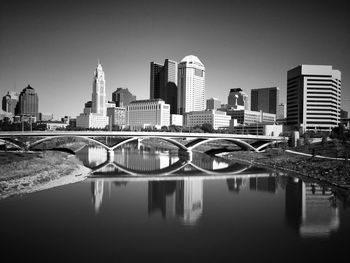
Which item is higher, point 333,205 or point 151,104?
point 151,104

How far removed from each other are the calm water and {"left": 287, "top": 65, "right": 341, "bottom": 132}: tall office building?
86746 millimetres

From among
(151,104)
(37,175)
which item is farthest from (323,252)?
(151,104)

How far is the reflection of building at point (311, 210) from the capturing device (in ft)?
70.1

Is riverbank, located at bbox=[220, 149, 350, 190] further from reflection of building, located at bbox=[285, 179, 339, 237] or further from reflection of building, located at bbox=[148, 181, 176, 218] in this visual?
reflection of building, located at bbox=[148, 181, 176, 218]

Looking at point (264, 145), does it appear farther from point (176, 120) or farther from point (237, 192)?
point (176, 120)

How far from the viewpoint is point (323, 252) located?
1712 cm

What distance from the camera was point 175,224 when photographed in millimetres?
21953

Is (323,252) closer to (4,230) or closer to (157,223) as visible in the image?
(157,223)

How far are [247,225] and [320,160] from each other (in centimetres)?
3501

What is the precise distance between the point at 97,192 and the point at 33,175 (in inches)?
375

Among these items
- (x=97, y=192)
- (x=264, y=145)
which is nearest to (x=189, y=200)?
(x=97, y=192)

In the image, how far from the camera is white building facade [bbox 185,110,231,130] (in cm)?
15600

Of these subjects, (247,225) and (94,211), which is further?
(94,211)

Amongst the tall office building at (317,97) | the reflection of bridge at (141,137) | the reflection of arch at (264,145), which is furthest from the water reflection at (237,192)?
the tall office building at (317,97)
